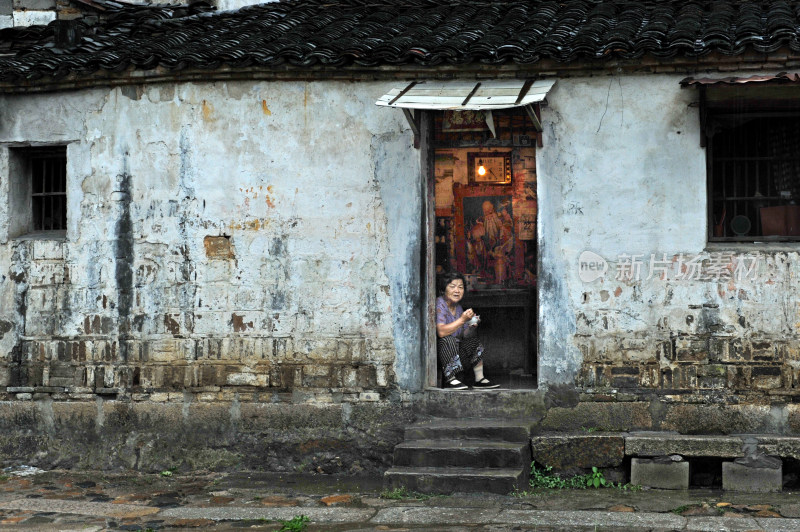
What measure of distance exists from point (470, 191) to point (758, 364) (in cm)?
460

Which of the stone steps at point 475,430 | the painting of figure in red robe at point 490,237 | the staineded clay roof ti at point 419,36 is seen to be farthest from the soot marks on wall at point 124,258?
the painting of figure in red robe at point 490,237

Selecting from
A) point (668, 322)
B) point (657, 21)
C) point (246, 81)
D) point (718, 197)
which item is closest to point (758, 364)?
point (668, 322)

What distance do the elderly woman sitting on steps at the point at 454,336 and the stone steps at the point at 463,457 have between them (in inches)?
34.9

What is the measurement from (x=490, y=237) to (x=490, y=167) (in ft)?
3.00

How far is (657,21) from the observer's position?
10.3m

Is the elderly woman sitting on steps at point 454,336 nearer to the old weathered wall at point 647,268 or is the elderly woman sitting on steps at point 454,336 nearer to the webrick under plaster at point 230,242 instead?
the webrick under plaster at point 230,242

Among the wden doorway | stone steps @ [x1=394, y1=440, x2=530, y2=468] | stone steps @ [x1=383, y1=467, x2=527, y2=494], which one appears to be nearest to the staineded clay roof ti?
the wden doorway

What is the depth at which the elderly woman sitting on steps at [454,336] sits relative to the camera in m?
10.8

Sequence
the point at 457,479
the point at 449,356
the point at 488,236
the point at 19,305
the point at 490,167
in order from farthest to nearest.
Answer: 1. the point at 488,236
2. the point at 490,167
3. the point at 19,305
4. the point at 449,356
5. the point at 457,479

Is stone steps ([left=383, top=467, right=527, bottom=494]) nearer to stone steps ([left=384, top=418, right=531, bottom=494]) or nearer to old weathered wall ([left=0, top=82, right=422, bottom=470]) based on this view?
stone steps ([left=384, top=418, right=531, bottom=494])

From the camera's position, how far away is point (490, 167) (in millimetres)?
12828

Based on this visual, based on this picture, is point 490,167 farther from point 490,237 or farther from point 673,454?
point 673,454

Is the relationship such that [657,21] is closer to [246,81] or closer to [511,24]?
[511,24]

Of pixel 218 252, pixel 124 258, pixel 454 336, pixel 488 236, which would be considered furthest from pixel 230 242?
pixel 488 236
